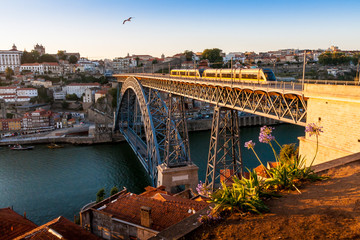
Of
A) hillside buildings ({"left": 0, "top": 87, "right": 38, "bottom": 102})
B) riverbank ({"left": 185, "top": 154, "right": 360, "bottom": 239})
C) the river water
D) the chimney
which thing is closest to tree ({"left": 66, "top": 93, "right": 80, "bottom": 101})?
hillside buildings ({"left": 0, "top": 87, "right": 38, "bottom": 102})

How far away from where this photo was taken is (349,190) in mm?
4184

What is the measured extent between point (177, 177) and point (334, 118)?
11612 millimetres

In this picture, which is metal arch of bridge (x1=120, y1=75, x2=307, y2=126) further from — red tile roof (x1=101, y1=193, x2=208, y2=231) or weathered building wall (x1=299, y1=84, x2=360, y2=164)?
red tile roof (x1=101, y1=193, x2=208, y2=231)

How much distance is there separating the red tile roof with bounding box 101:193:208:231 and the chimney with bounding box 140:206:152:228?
7.9 inches

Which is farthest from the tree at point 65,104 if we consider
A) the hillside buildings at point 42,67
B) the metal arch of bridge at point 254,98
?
the metal arch of bridge at point 254,98

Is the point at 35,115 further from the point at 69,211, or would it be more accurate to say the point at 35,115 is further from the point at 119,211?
the point at 119,211

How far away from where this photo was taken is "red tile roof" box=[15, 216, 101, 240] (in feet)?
24.9

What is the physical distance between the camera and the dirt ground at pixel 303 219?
3.26 meters

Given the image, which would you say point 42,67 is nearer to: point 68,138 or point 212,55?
point 212,55

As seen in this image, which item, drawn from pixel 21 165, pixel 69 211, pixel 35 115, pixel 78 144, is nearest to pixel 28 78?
pixel 35 115

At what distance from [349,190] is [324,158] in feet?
10.4

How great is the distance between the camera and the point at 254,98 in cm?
1048

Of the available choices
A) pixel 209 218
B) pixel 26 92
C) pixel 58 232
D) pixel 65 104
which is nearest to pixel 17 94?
pixel 26 92

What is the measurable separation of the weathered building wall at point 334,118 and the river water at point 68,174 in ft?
49.0
